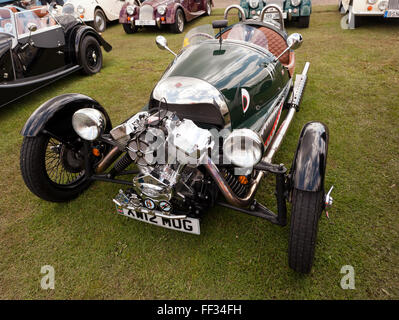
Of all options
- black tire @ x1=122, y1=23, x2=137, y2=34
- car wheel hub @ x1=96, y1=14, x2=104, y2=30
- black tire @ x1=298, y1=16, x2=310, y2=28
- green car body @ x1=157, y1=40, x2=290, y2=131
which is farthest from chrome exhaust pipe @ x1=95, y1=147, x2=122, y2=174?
car wheel hub @ x1=96, y1=14, x2=104, y2=30

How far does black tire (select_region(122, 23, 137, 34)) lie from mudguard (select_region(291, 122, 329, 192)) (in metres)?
8.19

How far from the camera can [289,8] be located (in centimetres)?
A: 744

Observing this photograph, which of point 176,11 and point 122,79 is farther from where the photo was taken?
point 176,11

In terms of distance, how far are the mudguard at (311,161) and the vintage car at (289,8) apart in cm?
643

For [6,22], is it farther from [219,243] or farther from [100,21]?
[100,21]

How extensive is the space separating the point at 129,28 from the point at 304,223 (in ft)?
29.1

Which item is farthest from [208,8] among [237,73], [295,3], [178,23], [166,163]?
[166,163]

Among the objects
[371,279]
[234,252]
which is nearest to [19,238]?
[234,252]

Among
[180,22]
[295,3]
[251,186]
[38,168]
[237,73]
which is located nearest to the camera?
[251,186]

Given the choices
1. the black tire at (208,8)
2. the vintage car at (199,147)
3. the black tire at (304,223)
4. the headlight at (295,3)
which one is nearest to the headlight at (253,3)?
the headlight at (295,3)

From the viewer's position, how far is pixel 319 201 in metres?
1.77

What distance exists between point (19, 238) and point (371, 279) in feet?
9.42
